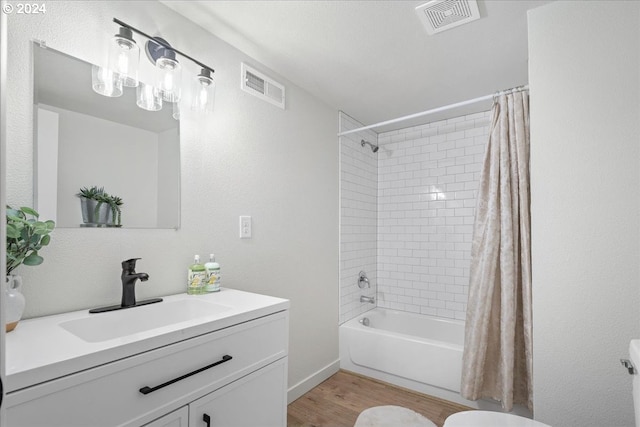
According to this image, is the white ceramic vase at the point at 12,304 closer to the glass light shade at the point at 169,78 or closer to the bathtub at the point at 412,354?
the glass light shade at the point at 169,78

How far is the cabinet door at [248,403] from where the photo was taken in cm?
108

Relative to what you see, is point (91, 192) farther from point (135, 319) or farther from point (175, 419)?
point (175, 419)

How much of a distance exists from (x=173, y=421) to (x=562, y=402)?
1.63m

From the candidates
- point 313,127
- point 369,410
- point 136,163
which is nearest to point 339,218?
point 313,127

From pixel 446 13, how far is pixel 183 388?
204 centimetres

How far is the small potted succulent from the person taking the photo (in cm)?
131

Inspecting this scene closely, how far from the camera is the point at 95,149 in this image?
136cm

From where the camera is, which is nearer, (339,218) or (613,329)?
(613,329)

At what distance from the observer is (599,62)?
4.65 ft

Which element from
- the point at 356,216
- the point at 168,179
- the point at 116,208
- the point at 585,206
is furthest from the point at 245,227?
the point at 585,206

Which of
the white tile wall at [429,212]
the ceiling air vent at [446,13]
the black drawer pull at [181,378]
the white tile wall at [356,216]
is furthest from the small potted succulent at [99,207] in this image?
the white tile wall at [429,212]

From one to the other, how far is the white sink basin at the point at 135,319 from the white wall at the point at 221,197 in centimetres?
13

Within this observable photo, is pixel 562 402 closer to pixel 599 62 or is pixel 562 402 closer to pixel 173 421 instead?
pixel 599 62

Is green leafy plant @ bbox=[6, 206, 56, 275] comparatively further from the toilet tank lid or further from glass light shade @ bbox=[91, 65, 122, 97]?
the toilet tank lid
